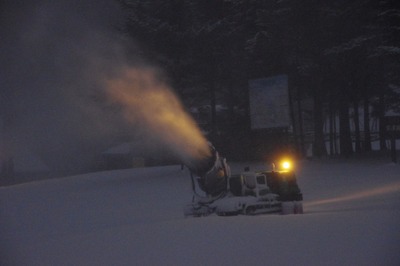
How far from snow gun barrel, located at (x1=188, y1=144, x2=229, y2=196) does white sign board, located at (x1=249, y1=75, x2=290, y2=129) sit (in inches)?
776

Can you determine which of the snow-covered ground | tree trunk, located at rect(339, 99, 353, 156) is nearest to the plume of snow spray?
the snow-covered ground

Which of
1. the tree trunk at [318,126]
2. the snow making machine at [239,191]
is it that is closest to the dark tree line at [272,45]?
the tree trunk at [318,126]

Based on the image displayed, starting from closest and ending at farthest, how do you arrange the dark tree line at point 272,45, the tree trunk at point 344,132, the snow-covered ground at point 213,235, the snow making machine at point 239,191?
1. the snow-covered ground at point 213,235
2. the snow making machine at point 239,191
3. the dark tree line at point 272,45
4. the tree trunk at point 344,132

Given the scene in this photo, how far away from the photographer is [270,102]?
121ft

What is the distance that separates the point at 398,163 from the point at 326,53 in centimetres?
868

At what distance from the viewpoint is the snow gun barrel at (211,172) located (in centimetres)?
1628

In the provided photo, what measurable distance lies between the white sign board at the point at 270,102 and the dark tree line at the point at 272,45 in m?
2.73

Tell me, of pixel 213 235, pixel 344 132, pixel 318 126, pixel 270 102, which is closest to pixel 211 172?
pixel 213 235

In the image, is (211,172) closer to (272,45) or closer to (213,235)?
(213,235)

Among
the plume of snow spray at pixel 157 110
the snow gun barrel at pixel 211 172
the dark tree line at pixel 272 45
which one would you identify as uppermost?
the dark tree line at pixel 272 45

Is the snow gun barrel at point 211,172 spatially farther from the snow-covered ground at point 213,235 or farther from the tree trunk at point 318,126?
the tree trunk at point 318,126

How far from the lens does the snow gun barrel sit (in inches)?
641

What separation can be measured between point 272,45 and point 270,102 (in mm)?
5048

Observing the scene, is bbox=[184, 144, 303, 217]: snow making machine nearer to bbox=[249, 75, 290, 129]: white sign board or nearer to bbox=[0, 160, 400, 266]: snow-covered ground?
bbox=[0, 160, 400, 266]: snow-covered ground
